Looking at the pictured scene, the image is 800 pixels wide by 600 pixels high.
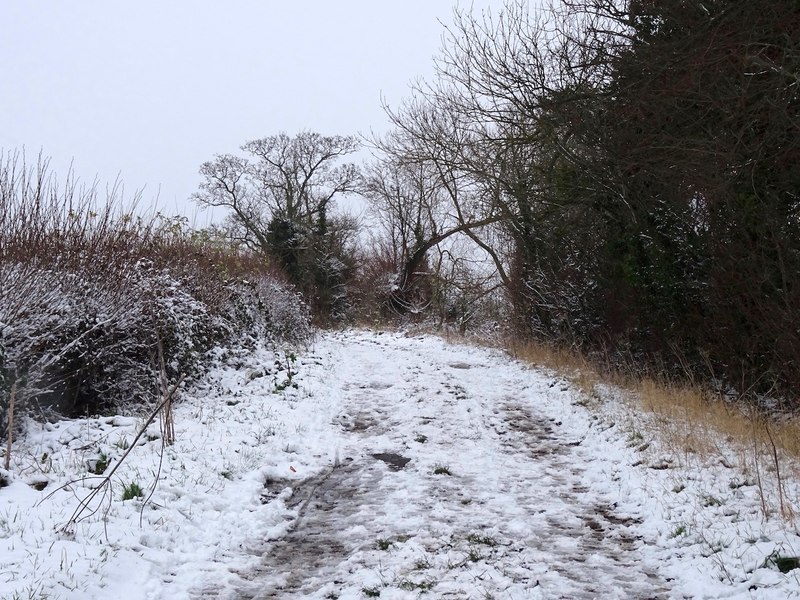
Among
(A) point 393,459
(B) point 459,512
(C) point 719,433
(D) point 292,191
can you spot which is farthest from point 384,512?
(D) point 292,191

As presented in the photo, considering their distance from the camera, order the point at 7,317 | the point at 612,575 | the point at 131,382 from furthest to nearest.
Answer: the point at 131,382 < the point at 7,317 < the point at 612,575

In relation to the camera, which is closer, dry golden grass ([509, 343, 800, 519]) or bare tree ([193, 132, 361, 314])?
dry golden grass ([509, 343, 800, 519])

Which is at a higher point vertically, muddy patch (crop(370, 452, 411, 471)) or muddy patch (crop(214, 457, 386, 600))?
muddy patch (crop(370, 452, 411, 471))

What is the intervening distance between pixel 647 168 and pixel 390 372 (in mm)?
6556

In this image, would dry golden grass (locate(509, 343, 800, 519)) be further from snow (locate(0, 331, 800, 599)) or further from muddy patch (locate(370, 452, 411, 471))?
muddy patch (locate(370, 452, 411, 471))

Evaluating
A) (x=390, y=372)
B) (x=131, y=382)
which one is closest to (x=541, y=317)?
(x=390, y=372)

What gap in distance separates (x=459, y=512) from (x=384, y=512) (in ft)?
2.13

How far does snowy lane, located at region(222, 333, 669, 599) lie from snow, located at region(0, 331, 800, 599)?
0.02 meters

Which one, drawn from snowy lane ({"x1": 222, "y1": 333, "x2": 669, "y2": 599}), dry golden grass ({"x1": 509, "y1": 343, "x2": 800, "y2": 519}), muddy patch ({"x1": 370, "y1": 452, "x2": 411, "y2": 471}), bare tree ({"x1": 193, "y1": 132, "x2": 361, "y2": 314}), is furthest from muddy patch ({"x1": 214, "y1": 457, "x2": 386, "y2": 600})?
bare tree ({"x1": 193, "y1": 132, "x2": 361, "y2": 314})

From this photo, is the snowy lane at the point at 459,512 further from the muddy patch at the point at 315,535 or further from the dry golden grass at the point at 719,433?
the dry golden grass at the point at 719,433

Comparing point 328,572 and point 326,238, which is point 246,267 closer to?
point 328,572

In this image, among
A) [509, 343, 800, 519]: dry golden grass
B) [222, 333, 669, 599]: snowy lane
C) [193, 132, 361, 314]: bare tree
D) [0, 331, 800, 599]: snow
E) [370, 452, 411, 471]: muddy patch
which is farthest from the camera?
[193, 132, 361, 314]: bare tree

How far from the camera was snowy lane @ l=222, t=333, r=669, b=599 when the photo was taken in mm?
4023

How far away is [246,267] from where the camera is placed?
51.7ft
